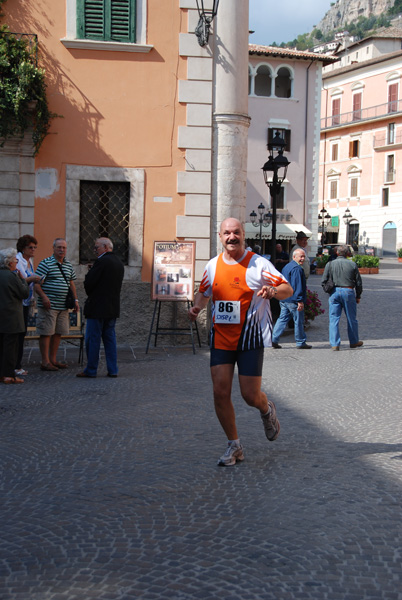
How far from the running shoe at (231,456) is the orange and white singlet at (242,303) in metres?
0.75

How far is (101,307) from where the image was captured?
9578mm

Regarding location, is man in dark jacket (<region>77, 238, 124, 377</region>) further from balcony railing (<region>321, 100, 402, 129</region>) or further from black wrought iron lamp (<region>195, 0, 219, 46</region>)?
balcony railing (<region>321, 100, 402, 129</region>)

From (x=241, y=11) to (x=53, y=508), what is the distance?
10.4 m

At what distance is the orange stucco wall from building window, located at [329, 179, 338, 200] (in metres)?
54.8

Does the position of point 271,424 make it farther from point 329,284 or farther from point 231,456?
point 329,284

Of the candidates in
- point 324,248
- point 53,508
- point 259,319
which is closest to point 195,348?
point 259,319

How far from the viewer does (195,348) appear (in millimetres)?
12586

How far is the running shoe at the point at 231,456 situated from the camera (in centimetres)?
551

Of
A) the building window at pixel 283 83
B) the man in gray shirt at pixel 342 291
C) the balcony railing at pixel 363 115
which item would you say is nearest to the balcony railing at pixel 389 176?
the balcony railing at pixel 363 115

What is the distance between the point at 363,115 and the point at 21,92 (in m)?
55.8

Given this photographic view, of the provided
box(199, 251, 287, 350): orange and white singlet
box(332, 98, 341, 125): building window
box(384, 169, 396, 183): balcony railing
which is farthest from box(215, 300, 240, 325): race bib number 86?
box(332, 98, 341, 125): building window

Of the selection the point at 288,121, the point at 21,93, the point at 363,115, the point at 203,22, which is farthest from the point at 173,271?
the point at 363,115

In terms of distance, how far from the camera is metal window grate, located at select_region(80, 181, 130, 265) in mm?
12922

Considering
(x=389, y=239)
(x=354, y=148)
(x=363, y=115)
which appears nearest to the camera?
(x=389, y=239)
